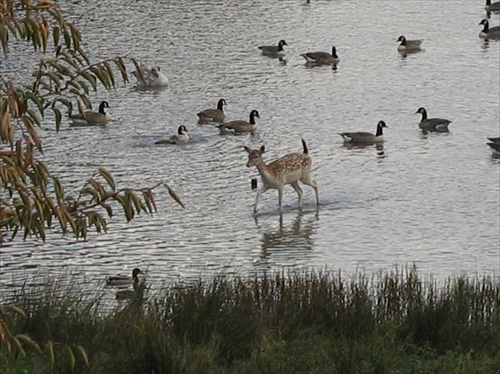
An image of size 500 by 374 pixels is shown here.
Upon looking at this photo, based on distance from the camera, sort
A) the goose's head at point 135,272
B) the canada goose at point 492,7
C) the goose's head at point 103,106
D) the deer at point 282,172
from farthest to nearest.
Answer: the canada goose at point 492,7, the goose's head at point 103,106, the deer at point 282,172, the goose's head at point 135,272

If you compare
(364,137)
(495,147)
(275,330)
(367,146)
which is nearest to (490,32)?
(367,146)

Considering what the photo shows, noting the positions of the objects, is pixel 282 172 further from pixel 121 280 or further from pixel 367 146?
pixel 121 280

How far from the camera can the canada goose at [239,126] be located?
2847 centimetres

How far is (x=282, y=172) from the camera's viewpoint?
22406 millimetres

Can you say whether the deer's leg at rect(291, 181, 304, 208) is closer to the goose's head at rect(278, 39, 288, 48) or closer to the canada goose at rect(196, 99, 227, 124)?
the canada goose at rect(196, 99, 227, 124)

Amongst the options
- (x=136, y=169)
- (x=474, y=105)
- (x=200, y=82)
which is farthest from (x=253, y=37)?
(x=136, y=169)

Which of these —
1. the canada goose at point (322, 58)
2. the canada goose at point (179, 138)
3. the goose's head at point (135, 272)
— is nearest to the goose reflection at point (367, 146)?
the canada goose at point (179, 138)

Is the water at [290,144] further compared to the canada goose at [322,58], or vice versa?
the canada goose at [322,58]

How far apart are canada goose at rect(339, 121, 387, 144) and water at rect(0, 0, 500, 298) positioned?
0.27 meters

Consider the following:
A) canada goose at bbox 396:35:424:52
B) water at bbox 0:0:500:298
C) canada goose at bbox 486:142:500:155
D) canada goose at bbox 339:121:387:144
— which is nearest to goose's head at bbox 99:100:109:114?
water at bbox 0:0:500:298

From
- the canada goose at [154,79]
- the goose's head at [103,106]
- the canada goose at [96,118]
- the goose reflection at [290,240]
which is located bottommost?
the goose reflection at [290,240]

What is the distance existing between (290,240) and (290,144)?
23.6 ft

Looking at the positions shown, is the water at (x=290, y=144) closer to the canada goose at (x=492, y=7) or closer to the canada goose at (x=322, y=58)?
the canada goose at (x=322, y=58)

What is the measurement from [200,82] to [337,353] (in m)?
24.0
